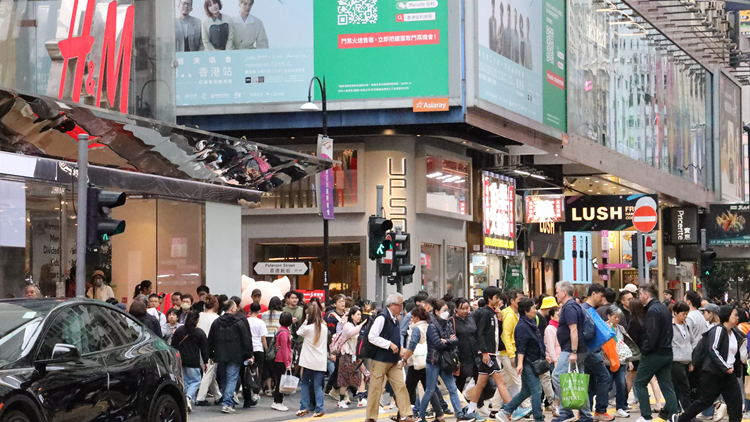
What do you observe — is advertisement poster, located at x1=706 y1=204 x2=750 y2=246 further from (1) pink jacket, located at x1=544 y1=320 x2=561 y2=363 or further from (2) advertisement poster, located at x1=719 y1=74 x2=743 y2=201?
(1) pink jacket, located at x1=544 y1=320 x2=561 y2=363

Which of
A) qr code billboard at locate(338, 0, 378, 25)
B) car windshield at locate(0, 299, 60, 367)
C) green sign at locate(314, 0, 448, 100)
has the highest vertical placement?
qr code billboard at locate(338, 0, 378, 25)

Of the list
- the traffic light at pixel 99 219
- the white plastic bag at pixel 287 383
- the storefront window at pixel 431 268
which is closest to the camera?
the traffic light at pixel 99 219

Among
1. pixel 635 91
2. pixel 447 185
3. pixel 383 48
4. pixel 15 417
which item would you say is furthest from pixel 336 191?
pixel 15 417

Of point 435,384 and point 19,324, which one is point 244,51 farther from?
point 19,324

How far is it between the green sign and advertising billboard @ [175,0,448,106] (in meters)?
0.03

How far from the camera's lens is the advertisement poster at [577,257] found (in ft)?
170

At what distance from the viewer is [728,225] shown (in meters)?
66.4

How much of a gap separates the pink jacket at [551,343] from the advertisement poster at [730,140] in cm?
5535

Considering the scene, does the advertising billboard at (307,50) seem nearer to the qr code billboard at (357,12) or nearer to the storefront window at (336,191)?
the qr code billboard at (357,12)

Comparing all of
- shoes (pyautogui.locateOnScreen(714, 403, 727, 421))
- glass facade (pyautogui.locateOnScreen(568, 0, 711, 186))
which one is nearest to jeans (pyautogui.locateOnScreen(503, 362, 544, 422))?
shoes (pyautogui.locateOnScreen(714, 403, 727, 421))

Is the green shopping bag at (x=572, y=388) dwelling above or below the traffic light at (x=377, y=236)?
below

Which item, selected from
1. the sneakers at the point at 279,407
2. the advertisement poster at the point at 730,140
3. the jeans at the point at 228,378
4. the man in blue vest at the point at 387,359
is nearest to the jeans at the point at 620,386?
the man in blue vest at the point at 387,359

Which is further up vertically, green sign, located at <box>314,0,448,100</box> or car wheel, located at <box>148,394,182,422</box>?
green sign, located at <box>314,0,448,100</box>

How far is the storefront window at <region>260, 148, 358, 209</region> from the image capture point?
125 ft
